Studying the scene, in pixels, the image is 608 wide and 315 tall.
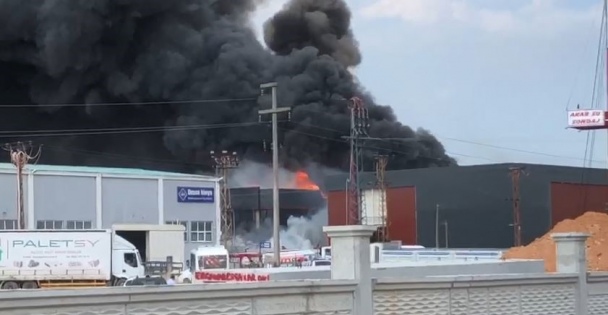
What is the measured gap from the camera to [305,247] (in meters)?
66.9

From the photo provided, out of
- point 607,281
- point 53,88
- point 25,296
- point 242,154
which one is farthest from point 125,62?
point 25,296

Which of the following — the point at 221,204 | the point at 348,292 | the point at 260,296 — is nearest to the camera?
the point at 260,296

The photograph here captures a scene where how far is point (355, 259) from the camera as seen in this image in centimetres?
1238

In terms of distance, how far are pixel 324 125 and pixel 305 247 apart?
8.87 m

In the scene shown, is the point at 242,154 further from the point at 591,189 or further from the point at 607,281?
the point at 607,281

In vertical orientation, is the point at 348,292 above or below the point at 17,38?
below

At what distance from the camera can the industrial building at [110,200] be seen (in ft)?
161

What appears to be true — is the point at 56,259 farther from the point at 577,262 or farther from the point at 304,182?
the point at 304,182

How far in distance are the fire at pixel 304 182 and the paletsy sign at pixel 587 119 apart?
97.4ft

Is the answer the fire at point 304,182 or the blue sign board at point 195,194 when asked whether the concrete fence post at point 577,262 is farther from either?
the fire at point 304,182

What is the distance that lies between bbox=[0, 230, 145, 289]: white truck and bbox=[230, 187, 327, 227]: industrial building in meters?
36.5

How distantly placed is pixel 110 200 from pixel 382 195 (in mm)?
16878

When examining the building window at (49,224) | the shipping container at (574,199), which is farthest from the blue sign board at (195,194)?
the shipping container at (574,199)

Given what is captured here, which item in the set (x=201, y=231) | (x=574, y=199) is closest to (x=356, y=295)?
(x=201, y=231)
